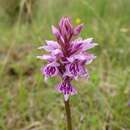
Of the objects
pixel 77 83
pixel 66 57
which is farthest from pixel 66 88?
pixel 77 83

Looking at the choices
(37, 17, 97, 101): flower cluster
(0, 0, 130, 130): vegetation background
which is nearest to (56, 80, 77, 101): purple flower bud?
(37, 17, 97, 101): flower cluster

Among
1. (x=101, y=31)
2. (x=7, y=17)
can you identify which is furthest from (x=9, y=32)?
(x=101, y=31)

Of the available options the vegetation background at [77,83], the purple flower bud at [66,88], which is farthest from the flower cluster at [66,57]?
the vegetation background at [77,83]

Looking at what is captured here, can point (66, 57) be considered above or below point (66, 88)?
above

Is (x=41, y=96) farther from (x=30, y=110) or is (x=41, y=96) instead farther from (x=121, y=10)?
(x=121, y=10)

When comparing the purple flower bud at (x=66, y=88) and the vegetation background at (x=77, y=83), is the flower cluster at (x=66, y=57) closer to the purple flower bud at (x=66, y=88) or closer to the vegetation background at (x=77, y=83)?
the purple flower bud at (x=66, y=88)

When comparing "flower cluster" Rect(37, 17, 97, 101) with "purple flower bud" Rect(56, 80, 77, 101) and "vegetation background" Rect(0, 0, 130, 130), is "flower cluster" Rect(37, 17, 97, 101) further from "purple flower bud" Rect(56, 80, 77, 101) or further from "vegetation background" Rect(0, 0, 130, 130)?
"vegetation background" Rect(0, 0, 130, 130)

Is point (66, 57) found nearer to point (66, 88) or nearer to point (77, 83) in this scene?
point (66, 88)

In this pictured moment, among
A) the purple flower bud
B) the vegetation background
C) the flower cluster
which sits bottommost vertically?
the purple flower bud
